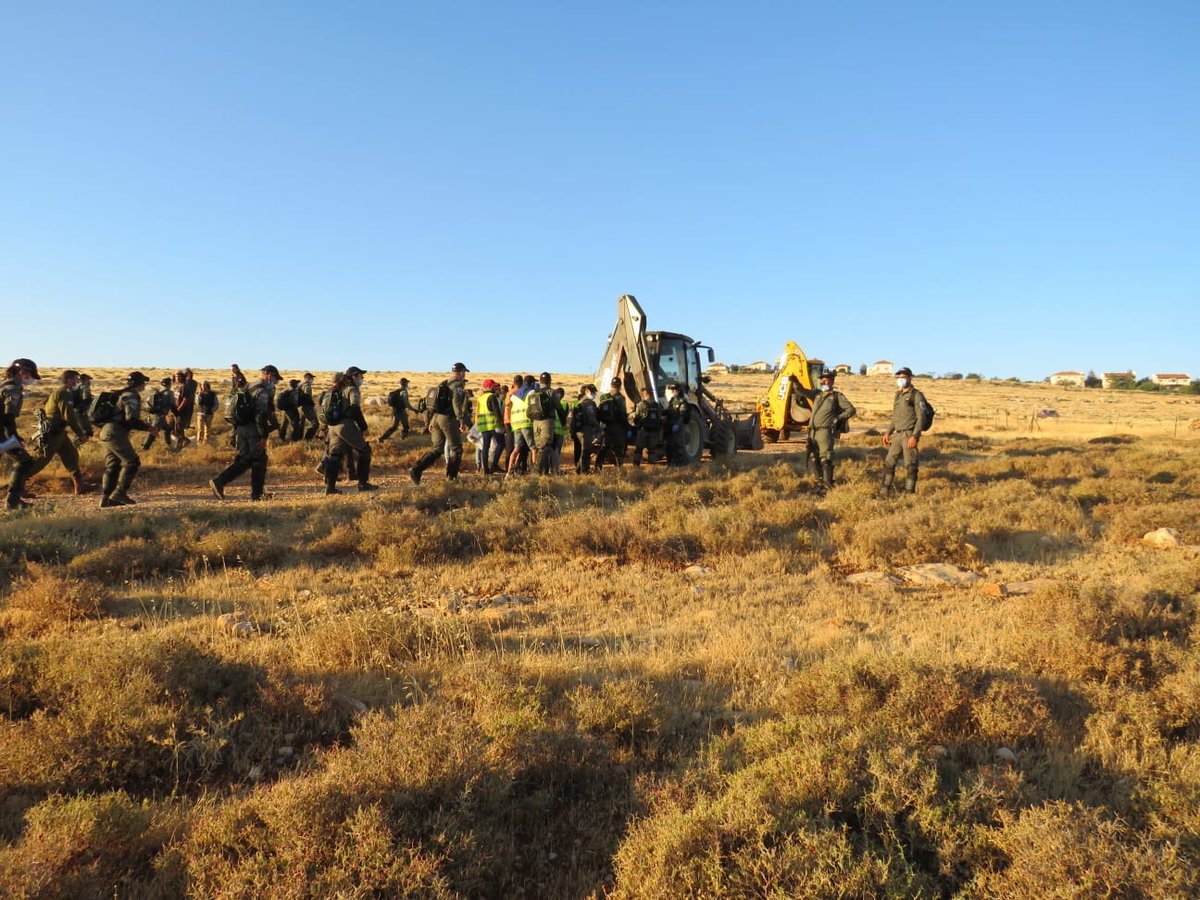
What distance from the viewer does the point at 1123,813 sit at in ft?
10.7

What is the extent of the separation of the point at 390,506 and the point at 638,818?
22.4 feet

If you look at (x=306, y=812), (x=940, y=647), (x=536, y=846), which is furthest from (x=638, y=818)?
(x=940, y=647)

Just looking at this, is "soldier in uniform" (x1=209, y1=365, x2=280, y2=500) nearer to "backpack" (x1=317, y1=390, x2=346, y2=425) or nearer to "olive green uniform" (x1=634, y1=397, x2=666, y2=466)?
"backpack" (x1=317, y1=390, x2=346, y2=425)

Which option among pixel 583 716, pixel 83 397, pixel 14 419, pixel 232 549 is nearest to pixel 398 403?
pixel 83 397

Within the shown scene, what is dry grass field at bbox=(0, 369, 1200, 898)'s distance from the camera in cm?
274

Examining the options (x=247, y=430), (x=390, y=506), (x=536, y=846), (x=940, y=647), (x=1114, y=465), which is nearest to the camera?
(x=536, y=846)

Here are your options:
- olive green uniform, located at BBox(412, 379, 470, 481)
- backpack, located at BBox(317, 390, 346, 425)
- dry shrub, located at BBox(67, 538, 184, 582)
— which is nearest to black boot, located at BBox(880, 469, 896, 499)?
olive green uniform, located at BBox(412, 379, 470, 481)

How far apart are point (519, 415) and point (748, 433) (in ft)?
25.9

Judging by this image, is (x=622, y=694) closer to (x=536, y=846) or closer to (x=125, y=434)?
(x=536, y=846)

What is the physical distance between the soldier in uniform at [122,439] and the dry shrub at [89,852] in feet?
25.8

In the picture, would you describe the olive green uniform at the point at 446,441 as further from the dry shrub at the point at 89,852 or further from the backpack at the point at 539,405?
the dry shrub at the point at 89,852

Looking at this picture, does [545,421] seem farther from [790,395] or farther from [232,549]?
[790,395]

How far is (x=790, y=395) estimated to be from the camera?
20.0 m

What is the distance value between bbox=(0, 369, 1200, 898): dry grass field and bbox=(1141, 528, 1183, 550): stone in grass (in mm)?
610
